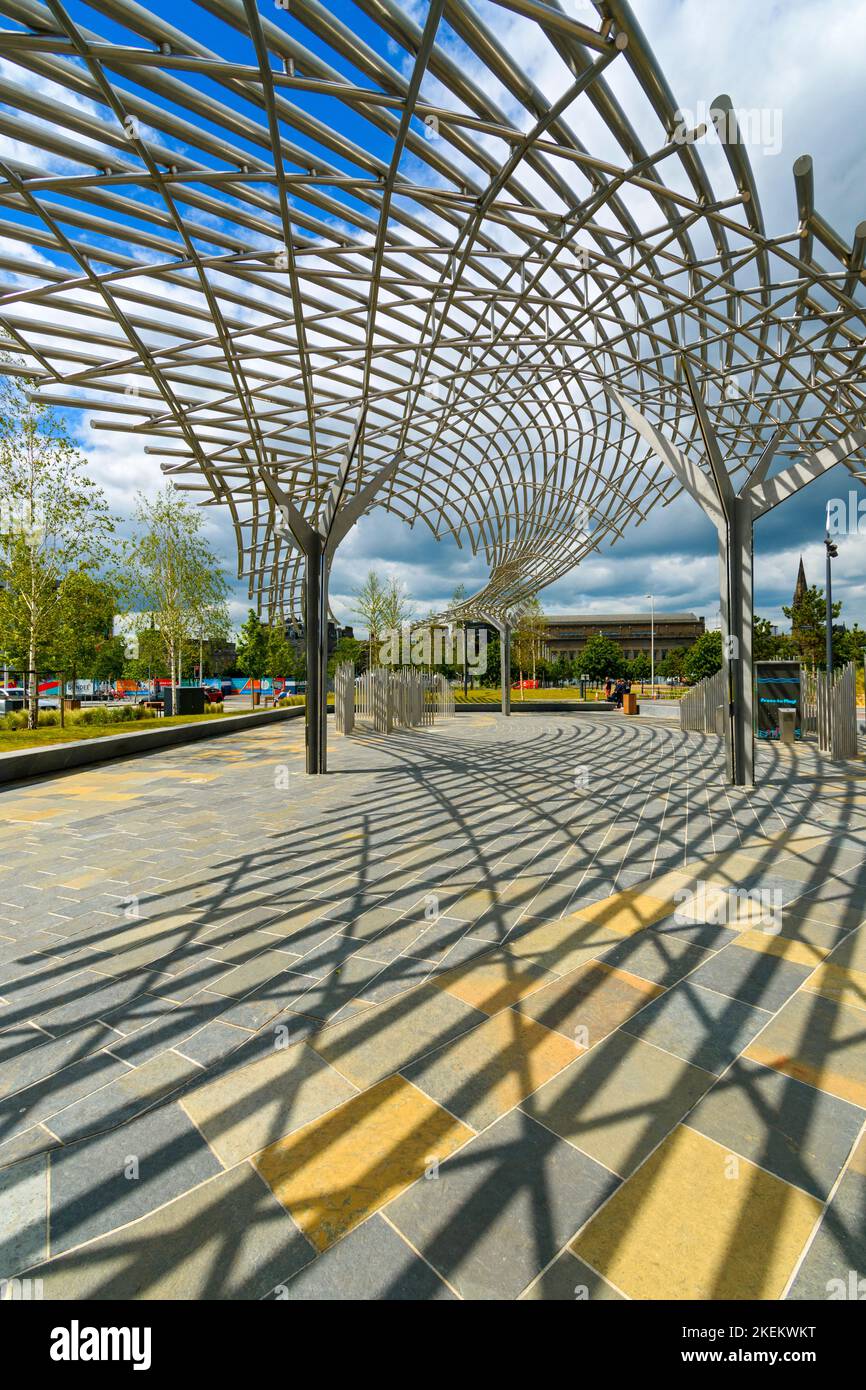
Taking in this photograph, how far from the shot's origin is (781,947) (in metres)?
4.91

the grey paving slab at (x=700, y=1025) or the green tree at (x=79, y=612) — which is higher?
the green tree at (x=79, y=612)

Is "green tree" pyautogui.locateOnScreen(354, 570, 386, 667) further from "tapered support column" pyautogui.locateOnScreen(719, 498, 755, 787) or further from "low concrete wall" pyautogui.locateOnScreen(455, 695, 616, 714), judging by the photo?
"tapered support column" pyautogui.locateOnScreen(719, 498, 755, 787)

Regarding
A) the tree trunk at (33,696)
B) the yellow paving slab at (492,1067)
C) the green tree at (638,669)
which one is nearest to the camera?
the yellow paving slab at (492,1067)

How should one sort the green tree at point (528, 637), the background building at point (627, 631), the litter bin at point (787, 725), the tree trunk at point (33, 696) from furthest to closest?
the background building at point (627, 631) < the green tree at point (528, 637) < the tree trunk at point (33, 696) < the litter bin at point (787, 725)

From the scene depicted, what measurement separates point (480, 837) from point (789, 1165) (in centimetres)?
573

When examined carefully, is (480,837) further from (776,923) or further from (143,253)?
(143,253)

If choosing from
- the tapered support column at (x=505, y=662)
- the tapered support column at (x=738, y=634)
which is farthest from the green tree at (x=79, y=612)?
the tapered support column at (x=738, y=634)

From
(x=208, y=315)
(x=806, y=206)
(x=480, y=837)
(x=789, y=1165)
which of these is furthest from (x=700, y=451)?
(x=789, y=1165)

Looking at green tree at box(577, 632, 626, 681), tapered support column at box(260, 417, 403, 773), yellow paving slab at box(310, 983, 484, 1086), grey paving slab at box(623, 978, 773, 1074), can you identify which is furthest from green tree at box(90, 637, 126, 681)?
grey paving slab at box(623, 978, 773, 1074)

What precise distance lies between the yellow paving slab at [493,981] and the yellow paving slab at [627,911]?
112 centimetres

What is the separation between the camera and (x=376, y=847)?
790 centimetres

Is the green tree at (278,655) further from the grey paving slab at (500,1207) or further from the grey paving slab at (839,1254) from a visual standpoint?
the grey paving slab at (839,1254)

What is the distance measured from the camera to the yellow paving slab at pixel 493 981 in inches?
164

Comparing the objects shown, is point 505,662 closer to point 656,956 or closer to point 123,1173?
point 656,956
